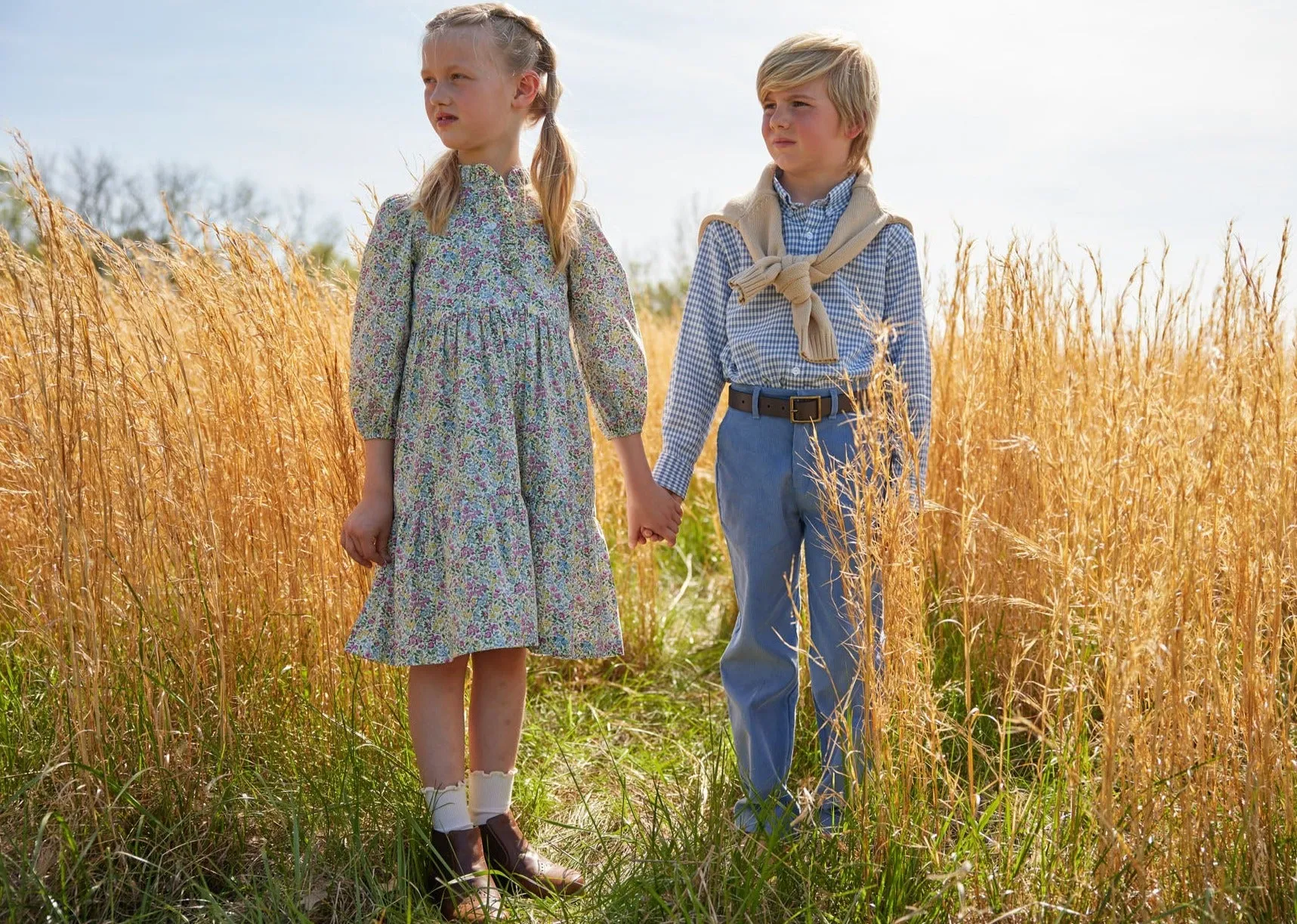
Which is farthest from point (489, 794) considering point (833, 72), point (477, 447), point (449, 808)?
point (833, 72)

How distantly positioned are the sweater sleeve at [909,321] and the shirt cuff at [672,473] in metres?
0.47

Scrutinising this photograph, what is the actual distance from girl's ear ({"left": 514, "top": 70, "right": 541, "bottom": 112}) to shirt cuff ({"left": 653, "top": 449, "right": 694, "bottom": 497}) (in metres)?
0.74

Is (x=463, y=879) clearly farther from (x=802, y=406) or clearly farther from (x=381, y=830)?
(x=802, y=406)

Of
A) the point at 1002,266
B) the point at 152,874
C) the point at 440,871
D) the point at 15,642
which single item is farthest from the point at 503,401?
the point at 1002,266

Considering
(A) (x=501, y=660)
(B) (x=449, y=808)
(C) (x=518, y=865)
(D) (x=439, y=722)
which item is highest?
(A) (x=501, y=660)

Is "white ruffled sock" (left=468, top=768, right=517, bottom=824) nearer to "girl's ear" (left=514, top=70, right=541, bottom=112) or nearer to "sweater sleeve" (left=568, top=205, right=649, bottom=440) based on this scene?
"sweater sleeve" (left=568, top=205, right=649, bottom=440)

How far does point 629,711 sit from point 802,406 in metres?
1.34

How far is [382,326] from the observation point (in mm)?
1957

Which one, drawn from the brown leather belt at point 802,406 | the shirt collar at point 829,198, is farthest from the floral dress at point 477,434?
the shirt collar at point 829,198

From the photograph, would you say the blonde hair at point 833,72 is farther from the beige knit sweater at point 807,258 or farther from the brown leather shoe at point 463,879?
the brown leather shoe at point 463,879

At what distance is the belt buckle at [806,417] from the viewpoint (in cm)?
208

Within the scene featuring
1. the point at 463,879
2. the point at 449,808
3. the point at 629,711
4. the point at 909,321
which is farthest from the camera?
the point at 629,711

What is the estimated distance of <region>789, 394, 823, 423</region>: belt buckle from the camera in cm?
208

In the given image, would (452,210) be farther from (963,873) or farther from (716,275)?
(963,873)
